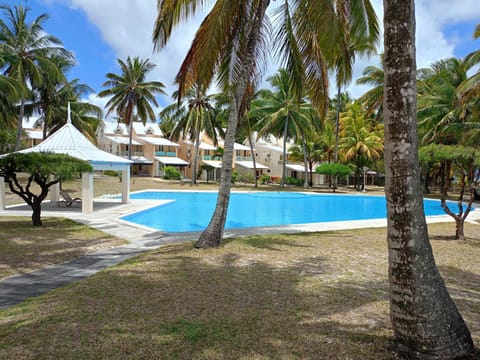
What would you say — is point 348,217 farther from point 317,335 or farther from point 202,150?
point 202,150

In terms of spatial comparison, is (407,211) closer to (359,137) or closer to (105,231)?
(105,231)

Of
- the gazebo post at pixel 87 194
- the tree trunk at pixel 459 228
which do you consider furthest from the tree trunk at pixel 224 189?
the gazebo post at pixel 87 194

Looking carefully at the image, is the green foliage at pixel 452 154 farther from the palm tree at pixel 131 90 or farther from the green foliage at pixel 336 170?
the palm tree at pixel 131 90

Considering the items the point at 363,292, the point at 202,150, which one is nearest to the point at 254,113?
the point at 202,150

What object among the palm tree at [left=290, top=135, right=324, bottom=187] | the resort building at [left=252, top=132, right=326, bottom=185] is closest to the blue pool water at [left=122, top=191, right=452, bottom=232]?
the palm tree at [left=290, top=135, right=324, bottom=187]

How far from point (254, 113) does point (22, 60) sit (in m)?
19.2

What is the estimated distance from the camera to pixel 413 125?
3.15 metres

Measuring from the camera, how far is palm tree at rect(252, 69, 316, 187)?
3269cm

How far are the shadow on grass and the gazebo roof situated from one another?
37.0 ft

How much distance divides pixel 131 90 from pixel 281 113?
47.8ft

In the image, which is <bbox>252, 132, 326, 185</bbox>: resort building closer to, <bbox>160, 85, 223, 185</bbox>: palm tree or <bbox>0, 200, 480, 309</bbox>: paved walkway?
<bbox>160, 85, 223, 185</bbox>: palm tree

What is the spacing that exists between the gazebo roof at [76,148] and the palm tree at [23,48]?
861 centimetres

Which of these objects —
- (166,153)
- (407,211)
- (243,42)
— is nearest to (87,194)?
(243,42)

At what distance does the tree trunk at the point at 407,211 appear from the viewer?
10.1 feet
